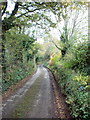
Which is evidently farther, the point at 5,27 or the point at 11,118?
the point at 5,27

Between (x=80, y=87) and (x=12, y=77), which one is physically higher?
(x=80, y=87)

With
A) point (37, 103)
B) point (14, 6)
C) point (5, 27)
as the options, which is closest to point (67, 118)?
point (37, 103)

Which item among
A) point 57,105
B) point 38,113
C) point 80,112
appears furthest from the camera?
point 57,105

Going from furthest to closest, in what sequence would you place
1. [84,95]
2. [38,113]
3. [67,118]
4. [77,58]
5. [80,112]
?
1. [77,58]
2. [38,113]
3. [67,118]
4. [84,95]
5. [80,112]

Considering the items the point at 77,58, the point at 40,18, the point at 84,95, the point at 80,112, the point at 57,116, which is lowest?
the point at 57,116

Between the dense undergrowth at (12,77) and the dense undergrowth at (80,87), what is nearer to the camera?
the dense undergrowth at (80,87)

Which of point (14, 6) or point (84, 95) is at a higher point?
point (14, 6)

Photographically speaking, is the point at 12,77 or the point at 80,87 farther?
the point at 12,77

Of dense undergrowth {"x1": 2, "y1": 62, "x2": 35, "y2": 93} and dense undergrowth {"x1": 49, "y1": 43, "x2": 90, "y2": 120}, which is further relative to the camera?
dense undergrowth {"x1": 2, "y1": 62, "x2": 35, "y2": 93}

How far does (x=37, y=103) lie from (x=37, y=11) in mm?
6680

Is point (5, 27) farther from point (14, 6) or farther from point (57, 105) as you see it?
point (57, 105)

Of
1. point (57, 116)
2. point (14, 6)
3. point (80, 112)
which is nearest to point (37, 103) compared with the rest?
point (57, 116)

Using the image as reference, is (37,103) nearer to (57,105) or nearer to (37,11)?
(57,105)

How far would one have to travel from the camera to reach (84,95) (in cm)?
407
